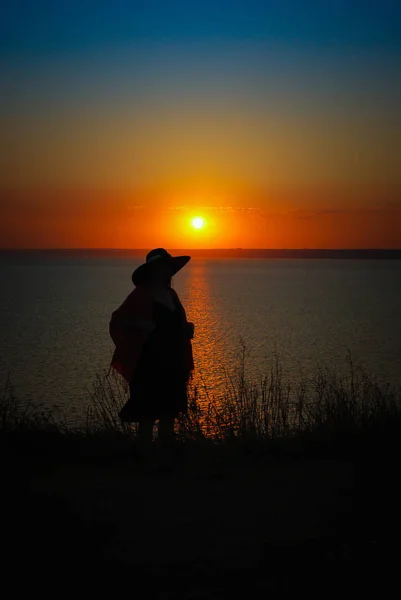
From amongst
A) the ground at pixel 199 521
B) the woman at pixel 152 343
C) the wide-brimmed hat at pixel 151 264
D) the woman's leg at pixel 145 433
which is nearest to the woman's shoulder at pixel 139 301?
the woman at pixel 152 343

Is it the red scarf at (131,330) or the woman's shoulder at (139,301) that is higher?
the woman's shoulder at (139,301)

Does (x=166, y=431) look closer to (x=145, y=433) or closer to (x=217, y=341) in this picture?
(x=145, y=433)

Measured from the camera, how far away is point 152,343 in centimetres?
582

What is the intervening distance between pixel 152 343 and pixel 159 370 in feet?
0.83

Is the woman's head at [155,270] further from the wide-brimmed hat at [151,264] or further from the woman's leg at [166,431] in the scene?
the woman's leg at [166,431]

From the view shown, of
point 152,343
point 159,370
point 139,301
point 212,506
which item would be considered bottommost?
point 212,506

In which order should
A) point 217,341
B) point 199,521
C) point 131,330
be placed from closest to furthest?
point 199,521
point 131,330
point 217,341

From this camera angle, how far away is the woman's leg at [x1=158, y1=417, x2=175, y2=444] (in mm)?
5988

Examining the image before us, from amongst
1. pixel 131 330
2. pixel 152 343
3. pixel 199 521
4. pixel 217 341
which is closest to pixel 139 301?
pixel 131 330

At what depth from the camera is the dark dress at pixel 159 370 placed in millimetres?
5812

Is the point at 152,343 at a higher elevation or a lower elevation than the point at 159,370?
higher

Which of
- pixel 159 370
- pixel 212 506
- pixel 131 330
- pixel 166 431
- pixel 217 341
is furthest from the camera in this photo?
pixel 217 341

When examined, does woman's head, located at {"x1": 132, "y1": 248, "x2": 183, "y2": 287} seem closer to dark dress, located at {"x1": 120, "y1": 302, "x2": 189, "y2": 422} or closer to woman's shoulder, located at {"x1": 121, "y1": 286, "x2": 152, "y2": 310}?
woman's shoulder, located at {"x1": 121, "y1": 286, "x2": 152, "y2": 310}

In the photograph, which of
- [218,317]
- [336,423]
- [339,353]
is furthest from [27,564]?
[218,317]
